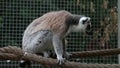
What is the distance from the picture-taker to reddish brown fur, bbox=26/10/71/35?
189 inches

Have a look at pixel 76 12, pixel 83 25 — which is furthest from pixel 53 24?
pixel 76 12

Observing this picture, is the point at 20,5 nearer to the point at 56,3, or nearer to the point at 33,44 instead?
the point at 56,3

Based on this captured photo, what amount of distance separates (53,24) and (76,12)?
1942 millimetres

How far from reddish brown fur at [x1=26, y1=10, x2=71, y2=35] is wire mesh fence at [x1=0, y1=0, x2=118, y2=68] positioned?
142cm

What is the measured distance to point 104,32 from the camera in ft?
→ 21.9

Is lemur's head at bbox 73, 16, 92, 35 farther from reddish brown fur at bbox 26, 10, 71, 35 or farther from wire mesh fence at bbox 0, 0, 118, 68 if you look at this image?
wire mesh fence at bbox 0, 0, 118, 68

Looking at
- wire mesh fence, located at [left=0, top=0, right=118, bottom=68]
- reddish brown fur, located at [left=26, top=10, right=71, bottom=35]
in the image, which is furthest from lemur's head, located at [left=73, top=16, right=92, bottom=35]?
wire mesh fence, located at [left=0, top=0, right=118, bottom=68]

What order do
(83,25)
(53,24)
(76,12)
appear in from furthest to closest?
(76,12) → (83,25) → (53,24)

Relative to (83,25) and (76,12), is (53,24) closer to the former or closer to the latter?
(83,25)

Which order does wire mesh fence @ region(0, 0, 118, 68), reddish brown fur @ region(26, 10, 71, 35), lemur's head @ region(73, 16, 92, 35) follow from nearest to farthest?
reddish brown fur @ region(26, 10, 71, 35), lemur's head @ region(73, 16, 92, 35), wire mesh fence @ region(0, 0, 118, 68)

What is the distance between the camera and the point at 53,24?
4875 mm

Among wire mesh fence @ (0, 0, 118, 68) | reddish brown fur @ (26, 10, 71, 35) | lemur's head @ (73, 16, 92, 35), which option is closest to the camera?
reddish brown fur @ (26, 10, 71, 35)

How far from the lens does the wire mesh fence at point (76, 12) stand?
651 centimetres

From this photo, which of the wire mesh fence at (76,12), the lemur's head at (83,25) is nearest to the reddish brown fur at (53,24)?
the lemur's head at (83,25)
